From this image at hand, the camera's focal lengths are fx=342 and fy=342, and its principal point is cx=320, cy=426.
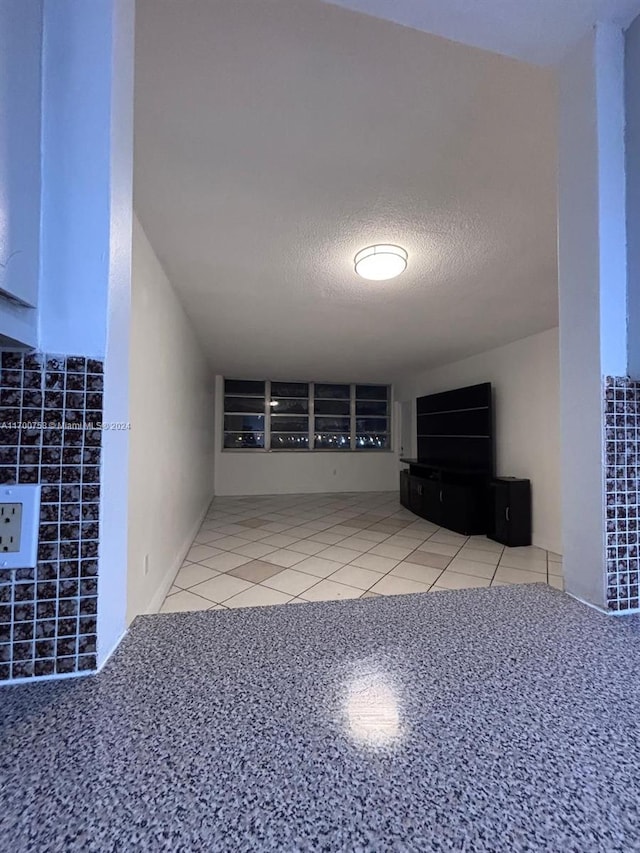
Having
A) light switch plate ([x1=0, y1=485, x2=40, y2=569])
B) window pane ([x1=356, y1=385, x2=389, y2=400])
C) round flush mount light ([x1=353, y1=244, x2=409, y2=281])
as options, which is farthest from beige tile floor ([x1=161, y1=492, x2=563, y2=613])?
window pane ([x1=356, y1=385, x2=389, y2=400])

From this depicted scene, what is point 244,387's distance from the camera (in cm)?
654

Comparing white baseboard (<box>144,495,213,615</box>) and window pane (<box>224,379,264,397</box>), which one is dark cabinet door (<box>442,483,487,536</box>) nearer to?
white baseboard (<box>144,495,213,615</box>)

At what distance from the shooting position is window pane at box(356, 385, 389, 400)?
22.9 ft

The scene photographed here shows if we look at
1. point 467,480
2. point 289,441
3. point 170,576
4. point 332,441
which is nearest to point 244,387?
point 289,441

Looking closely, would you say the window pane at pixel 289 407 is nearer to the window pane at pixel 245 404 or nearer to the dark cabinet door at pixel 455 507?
the window pane at pixel 245 404

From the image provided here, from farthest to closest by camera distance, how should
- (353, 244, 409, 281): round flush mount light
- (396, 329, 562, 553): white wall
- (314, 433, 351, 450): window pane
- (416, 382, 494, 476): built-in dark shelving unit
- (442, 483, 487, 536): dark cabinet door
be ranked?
(314, 433, 351, 450): window pane, (416, 382, 494, 476): built-in dark shelving unit, (442, 483, 487, 536): dark cabinet door, (396, 329, 562, 553): white wall, (353, 244, 409, 281): round flush mount light

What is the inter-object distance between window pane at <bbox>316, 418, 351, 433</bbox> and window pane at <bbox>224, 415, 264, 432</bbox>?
1140 mm

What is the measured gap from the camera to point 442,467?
14.3ft

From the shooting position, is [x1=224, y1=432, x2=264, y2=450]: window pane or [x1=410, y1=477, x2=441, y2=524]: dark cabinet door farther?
[x1=224, y1=432, x2=264, y2=450]: window pane

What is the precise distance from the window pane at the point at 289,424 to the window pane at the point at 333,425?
0.87 ft

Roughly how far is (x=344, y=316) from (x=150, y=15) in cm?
232

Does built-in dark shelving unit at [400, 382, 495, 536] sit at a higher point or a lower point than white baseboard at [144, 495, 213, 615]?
higher

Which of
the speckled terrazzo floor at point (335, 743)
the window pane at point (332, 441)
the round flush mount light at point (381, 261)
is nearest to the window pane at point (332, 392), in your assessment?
the window pane at point (332, 441)

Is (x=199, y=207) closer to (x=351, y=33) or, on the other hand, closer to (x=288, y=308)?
(x=351, y=33)
